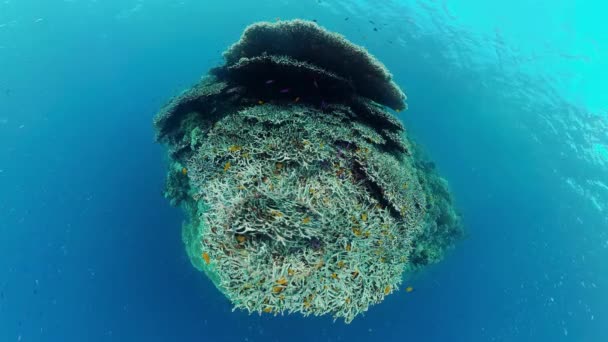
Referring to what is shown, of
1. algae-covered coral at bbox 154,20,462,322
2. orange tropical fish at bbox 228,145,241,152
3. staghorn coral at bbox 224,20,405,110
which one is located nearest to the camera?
algae-covered coral at bbox 154,20,462,322

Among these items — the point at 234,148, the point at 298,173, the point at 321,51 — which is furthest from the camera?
the point at 321,51

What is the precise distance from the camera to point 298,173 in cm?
434

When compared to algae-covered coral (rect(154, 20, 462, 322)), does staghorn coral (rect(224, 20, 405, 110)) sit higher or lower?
higher

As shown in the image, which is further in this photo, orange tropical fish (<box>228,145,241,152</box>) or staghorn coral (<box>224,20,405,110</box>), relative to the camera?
staghorn coral (<box>224,20,405,110</box>)

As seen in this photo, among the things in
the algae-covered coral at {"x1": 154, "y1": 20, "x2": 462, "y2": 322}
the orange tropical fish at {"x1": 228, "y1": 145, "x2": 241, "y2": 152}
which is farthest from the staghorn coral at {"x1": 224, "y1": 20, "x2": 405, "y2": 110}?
the orange tropical fish at {"x1": 228, "y1": 145, "x2": 241, "y2": 152}

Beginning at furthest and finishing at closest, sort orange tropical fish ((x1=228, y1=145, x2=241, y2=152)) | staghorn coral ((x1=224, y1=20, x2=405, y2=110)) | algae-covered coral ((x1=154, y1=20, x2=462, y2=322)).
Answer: staghorn coral ((x1=224, y1=20, x2=405, y2=110)) < orange tropical fish ((x1=228, y1=145, x2=241, y2=152)) < algae-covered coral ((x1=154, y1=20, x2=462, y2=322))

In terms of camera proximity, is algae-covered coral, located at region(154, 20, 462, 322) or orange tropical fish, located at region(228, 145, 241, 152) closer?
algae-covered coral, located at region(154, 20, 462, 322)

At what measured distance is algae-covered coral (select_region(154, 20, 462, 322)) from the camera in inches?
155

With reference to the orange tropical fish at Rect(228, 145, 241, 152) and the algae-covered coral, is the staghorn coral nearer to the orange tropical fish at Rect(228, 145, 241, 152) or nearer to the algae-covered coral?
the algae-covered coral

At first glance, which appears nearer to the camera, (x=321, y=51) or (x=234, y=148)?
(x=234, y=148)

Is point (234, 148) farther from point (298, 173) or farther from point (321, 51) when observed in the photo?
point (321, 51)

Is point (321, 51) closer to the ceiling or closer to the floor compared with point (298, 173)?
closer to the ceiling

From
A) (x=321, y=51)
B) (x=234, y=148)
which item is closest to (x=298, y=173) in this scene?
(x=234, y=148)

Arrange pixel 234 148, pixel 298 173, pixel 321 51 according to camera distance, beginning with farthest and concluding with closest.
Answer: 1. pixel 321 51
2. pixel 234 148
3. pixel 298 173
